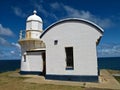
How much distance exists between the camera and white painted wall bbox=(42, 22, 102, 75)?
44.4 ft

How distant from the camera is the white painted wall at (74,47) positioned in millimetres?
13547

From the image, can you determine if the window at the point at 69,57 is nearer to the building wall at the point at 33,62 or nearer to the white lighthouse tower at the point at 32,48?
the white lighthouse tower at the point at 32,48

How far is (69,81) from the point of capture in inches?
547

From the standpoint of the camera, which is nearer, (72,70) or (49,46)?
(72,70)

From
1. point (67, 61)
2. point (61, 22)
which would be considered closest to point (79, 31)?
point (61, 22)

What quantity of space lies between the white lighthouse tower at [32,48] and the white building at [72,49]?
322 cm

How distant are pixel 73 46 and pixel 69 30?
59.4 inches

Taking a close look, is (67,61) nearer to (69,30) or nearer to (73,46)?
(73,46)

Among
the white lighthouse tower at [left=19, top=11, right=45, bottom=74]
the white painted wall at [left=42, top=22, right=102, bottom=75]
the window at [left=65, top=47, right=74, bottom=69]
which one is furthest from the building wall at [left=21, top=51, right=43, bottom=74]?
the window at [left=65, top=47, right=74, bottom=69]

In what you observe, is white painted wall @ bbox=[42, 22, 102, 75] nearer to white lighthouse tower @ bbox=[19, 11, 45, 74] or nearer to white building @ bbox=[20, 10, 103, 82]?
white building @ bbox=[20, 10, 103, 82]

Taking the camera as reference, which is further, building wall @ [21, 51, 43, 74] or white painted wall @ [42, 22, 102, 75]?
building wall @ [21, 51, 43, 74]

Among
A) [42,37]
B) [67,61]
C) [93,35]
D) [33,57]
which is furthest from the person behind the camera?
[33,57]

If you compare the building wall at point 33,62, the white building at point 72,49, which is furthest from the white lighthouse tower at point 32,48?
the white building at point 72,49

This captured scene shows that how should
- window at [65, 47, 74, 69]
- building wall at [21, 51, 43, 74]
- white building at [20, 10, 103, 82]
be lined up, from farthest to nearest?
1. building wall at [21, 51, 43, 74]
2. window at [65, 47, 74, 69]
3. white building at [20, 10, 103, 82]
